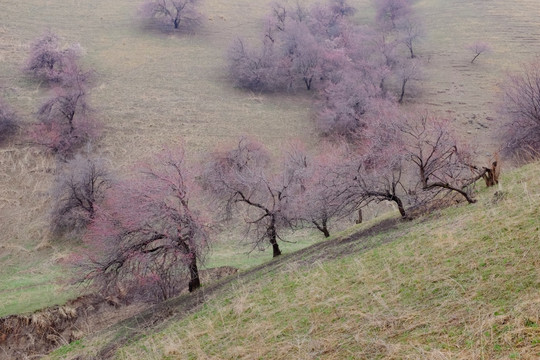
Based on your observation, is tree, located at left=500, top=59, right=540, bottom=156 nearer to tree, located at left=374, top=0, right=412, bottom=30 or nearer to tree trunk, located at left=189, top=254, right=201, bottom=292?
tree trunk, located at left=189, top=254, right=201, bottom=292

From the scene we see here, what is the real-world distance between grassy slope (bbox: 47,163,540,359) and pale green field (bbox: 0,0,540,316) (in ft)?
51.2

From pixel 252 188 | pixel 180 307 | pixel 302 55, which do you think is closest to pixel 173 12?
pixel 302 55

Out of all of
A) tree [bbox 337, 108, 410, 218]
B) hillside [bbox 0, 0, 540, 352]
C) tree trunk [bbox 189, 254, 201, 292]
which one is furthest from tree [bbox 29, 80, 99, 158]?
tree [bbox 337, 108, 410, 218]

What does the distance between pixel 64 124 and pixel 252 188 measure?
26783mm

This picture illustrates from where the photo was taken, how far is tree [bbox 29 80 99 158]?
40469mm

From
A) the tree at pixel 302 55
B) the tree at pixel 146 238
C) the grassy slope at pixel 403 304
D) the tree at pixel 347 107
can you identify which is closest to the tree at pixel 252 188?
A: the tree at pixel 146 238

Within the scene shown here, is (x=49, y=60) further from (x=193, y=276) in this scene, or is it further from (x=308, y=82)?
(x=193, y=276)

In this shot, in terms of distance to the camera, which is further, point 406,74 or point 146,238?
point 406,74

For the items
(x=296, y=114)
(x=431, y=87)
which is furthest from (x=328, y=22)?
(x=296, y=114)

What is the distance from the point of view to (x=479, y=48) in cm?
6247

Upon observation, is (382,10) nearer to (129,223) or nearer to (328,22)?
(328,22)

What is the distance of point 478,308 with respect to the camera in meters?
7.02

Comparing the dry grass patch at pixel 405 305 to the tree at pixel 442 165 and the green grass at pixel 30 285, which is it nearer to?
the tree at pixel 442 165

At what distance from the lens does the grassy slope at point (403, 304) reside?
20.9 feet
